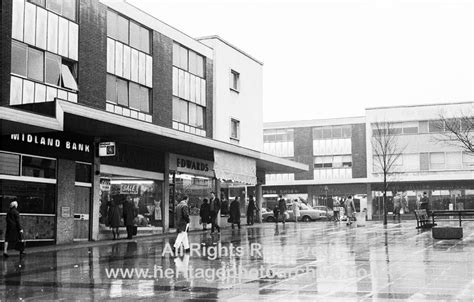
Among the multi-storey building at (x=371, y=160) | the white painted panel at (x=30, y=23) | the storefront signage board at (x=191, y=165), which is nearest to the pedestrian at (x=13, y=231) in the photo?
the white painted panel at (x=30, y=23)

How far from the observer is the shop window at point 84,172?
69.3 feet

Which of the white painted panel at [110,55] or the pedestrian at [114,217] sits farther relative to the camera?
the white painted panel at [110,55]

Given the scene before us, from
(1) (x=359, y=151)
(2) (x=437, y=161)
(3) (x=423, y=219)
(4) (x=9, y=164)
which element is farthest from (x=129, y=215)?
(1) (x=359, y=151)

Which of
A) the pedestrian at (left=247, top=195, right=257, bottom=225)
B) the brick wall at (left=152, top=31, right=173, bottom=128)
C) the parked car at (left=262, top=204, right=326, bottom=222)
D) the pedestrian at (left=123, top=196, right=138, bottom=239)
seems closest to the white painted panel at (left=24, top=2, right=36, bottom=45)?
the pedestrian at (left=123, top=196, right=138, bottom=239)

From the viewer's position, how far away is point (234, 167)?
3038cm

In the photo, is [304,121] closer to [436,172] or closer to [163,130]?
[436,172]

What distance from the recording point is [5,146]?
1770cm

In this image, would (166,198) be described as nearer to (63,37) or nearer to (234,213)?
(234,213)

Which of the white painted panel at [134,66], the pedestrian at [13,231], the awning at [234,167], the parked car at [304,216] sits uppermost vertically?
the white painted panel at [134,66]

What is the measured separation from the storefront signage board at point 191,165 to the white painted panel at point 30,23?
31.6 ft

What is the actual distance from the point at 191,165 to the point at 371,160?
33.7 metres

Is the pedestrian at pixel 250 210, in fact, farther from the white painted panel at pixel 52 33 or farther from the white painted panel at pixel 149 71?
the white painted panel at pixel 52 33

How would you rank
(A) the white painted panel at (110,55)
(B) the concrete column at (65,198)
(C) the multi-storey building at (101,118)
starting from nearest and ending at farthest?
(C) the multi-storey building at (101,118), (B) the concrete column at (65,198), (A) the white painted panel at (110,55)

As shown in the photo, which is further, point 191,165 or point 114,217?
point 191,165
